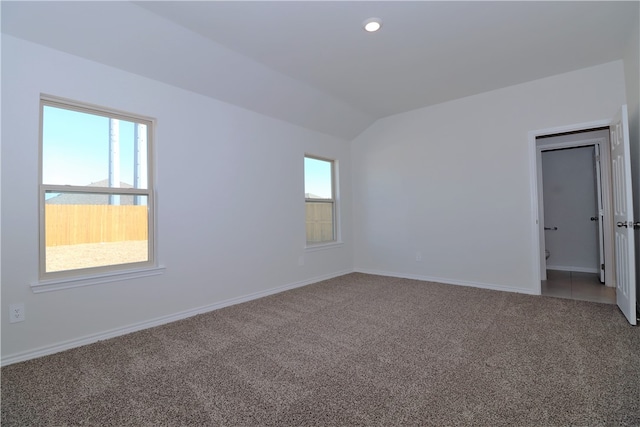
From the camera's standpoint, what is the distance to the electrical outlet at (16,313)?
2.14 metres

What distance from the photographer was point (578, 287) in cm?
404

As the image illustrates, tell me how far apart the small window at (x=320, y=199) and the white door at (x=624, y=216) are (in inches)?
140

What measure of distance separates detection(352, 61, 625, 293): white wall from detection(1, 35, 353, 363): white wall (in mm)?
1014

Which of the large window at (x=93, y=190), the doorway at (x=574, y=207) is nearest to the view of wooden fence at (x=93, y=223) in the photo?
the large window at (x=93, y=190)

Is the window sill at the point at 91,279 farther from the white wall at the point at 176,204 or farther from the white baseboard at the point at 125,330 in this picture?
the white baseboard at the point at 125,330

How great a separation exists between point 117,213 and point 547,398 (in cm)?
348

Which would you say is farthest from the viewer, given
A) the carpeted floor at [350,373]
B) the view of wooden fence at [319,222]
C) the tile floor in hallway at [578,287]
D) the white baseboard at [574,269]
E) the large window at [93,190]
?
the white baseboard at [574,269]

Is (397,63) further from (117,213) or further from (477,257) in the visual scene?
(117,213)

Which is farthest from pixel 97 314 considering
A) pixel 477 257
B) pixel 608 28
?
pixel 608 28

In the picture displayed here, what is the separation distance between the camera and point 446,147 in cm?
440

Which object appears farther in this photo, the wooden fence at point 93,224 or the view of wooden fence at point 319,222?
the view of wooden fence at point 319,222

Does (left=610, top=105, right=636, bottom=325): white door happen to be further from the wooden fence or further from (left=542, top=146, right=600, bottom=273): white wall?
the wooden fence

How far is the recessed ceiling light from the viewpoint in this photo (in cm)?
247

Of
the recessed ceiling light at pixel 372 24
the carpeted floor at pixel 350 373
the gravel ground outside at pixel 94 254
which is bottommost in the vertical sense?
the carpeted floor at pixel 350 373
